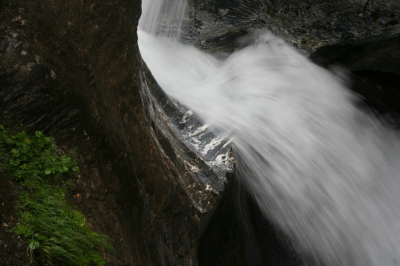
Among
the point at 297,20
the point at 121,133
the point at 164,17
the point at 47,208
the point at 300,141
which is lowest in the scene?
the point at 47,208

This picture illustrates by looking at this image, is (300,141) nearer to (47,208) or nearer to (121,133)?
(121,133)

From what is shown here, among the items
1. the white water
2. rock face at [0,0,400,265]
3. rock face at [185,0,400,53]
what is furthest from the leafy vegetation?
rock face at [185,0,400,53]

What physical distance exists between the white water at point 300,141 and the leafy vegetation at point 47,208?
91.9 inches

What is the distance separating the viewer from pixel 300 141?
5621mm

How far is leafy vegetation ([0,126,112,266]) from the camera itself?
2553 millimetres

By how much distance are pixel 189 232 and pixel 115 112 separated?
1.27 meters

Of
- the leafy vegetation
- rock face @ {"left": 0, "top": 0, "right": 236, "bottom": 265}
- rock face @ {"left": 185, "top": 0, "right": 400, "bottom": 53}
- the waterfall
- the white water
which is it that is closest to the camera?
the leafy vegetation

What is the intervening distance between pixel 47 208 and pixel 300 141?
11.8 ft

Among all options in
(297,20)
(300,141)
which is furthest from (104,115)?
(297,20)

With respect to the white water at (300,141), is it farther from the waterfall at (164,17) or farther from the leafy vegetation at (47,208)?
the leafy vegetation at (47,208)

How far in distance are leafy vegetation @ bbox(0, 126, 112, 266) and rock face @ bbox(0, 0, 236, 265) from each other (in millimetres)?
119

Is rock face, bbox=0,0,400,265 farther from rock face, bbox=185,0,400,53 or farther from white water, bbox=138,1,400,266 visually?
rock face, bbox=185,0,400,53

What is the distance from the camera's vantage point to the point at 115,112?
343cm

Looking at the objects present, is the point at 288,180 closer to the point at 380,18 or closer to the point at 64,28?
the point at 64,28
